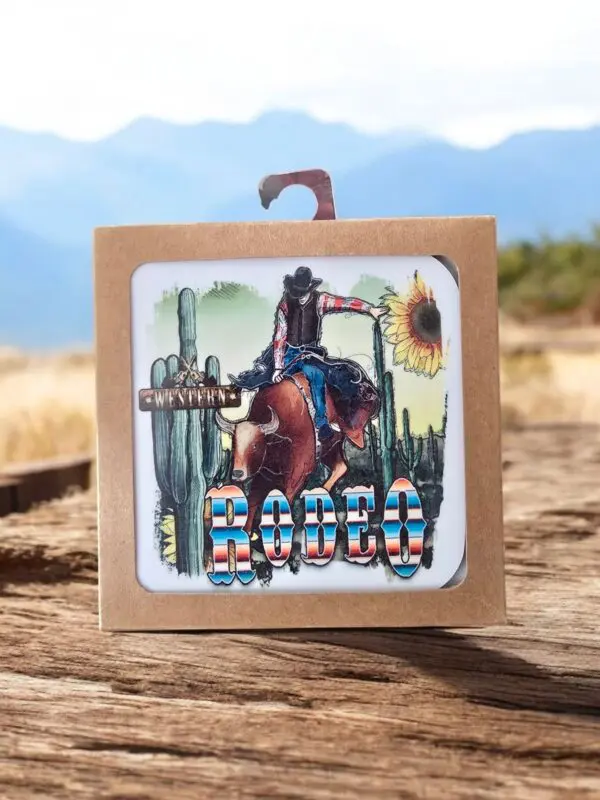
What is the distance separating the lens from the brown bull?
0.88 metres

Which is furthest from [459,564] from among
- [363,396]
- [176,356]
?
[176,356]

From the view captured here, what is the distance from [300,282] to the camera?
2.91 ft

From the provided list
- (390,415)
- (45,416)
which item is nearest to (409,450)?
(390,415)

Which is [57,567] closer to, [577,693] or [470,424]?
[470,424]

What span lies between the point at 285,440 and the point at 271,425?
2 cm

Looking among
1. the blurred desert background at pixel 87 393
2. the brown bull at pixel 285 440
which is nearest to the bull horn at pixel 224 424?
the brown bull at pixel 285 440

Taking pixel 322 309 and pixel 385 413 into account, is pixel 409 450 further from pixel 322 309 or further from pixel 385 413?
pixel 322 309

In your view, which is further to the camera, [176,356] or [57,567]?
[57,567]

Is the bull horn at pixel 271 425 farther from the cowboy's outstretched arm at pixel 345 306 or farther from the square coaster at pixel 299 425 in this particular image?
the cowboy's outstretched arm at pixel 345 306

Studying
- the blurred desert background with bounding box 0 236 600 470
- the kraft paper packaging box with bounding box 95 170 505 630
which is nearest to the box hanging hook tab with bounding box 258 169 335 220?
the kraft paper packaging box with bounding box 95 170 505 630

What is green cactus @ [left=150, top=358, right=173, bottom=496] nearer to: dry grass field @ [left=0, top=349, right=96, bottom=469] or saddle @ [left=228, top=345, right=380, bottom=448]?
saddle @ [left=228, top=345, right=380, bottom=448]

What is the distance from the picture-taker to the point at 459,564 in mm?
879

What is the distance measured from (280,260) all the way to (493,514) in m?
0.30

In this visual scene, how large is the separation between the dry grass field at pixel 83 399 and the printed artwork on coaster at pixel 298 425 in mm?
1406
